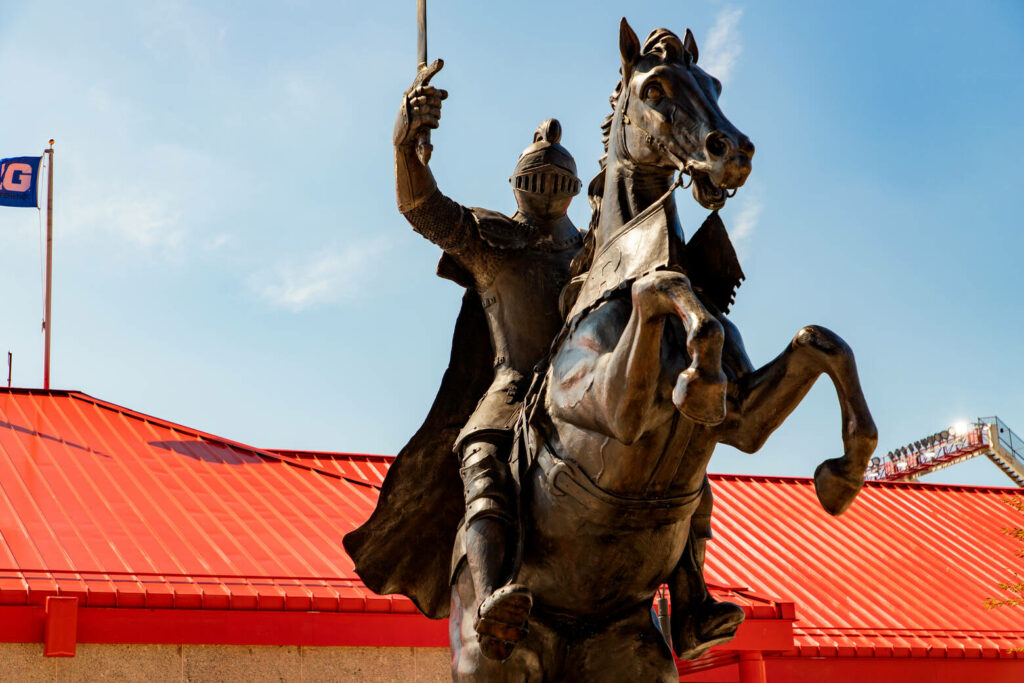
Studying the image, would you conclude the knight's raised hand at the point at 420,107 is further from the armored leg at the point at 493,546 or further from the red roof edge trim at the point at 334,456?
the red roof edge trim at the point at 334,456

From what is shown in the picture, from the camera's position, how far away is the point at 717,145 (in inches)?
170

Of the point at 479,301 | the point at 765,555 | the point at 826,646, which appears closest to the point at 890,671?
the point at 826,646

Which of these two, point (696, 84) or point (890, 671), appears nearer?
point (696, 84)

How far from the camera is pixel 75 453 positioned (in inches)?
529

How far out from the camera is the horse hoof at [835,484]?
4113 millimetres

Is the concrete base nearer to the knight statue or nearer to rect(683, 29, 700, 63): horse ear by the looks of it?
the knight statue

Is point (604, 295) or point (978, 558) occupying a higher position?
point (604, 295)

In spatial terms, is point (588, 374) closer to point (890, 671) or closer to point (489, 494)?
point (489, 494)

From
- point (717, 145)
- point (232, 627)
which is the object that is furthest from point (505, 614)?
point (232, 627)

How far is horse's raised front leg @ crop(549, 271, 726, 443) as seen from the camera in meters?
3.90

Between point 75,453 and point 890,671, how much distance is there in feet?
29.6

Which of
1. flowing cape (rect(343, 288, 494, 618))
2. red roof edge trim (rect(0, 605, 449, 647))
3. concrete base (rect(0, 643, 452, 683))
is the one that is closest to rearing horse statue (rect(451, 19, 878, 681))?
flowing cape (rect(343, 288, 494, 618))

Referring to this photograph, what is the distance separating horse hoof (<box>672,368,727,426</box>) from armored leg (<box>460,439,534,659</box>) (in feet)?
3.39

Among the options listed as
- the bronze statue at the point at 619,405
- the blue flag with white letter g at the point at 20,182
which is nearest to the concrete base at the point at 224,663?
the bronze statue at the point at 619,405
